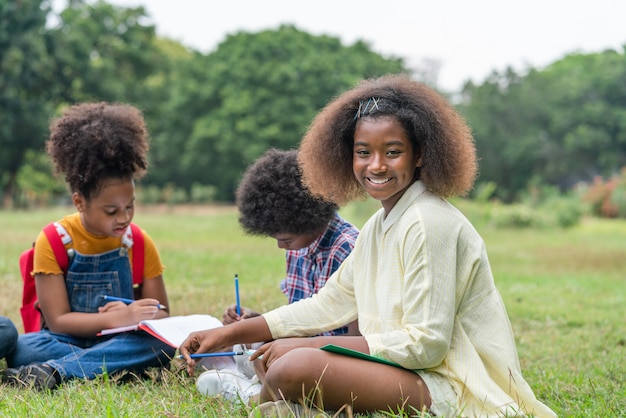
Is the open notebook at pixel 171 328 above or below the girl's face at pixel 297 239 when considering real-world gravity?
below

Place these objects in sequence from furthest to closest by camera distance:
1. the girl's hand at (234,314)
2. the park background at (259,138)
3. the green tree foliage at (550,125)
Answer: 1. the green tree foliage at (550,125)
2. the park background at (259,138)
3. the girl's hand at (234,314)

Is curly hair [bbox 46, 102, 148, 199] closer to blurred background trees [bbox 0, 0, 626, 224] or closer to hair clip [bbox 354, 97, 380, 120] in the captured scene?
hair clip [bbox 354, 97, 380, 120]

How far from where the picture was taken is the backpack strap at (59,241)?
159 inches

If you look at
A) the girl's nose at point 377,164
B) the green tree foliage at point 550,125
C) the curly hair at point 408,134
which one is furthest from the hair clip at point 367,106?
the green tree foliage at point 550,125

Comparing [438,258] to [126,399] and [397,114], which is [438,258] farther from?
[126,399]

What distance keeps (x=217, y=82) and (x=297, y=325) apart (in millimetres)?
35120

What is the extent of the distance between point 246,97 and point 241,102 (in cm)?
37

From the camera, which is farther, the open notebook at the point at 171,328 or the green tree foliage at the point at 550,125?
the green tree foliage at the point at 550,125

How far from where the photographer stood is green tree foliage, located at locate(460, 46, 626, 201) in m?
36.8

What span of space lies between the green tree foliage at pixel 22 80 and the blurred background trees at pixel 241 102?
8 centimetres

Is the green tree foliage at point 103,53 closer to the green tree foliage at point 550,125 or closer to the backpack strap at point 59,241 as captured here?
the green tree foliage at point 550,125

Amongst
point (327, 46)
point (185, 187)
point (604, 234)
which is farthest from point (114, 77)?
point (604, 234)

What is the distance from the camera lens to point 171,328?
3.73 m

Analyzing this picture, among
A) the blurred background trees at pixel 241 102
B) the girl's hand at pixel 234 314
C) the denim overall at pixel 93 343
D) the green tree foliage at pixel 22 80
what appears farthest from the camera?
the blurred background trees at pixel 241 102
